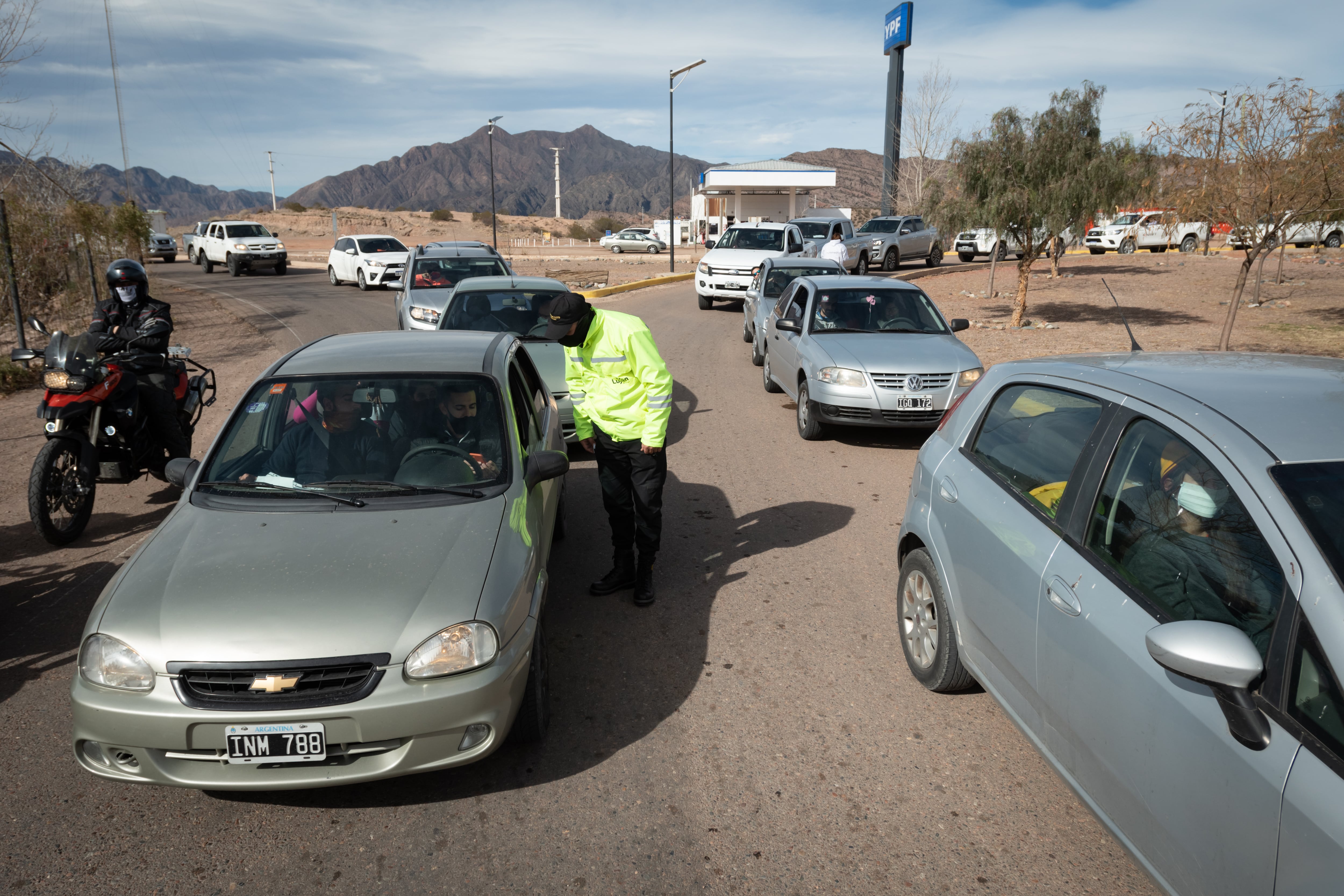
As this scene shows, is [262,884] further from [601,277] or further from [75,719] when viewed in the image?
[601,277]

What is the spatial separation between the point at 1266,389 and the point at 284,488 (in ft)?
12.9

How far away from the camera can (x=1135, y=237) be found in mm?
33875

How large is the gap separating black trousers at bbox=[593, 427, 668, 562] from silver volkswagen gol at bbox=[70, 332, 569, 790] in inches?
30.2

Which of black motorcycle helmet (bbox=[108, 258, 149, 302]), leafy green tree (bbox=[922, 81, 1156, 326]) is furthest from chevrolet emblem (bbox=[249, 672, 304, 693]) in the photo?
leafy green tree (bbox=[922, 81, 1156, 326])

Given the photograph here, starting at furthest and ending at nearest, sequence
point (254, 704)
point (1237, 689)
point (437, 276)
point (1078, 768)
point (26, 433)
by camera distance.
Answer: point (437, 276)
point (26, 433)
point (254, 704)
point (1078, 768)
point (1237, 689)

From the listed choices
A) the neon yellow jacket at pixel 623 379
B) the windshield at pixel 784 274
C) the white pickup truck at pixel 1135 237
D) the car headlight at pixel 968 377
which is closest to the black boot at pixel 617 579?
the neon yellow jacket at pixel 623 379

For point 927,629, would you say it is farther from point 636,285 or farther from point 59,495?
point 636,285

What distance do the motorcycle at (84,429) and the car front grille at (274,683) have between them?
375 cm

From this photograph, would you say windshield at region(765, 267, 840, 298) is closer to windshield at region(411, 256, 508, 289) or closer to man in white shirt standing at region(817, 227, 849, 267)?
man in white shirt standing at region(817, 227, 849, 267)

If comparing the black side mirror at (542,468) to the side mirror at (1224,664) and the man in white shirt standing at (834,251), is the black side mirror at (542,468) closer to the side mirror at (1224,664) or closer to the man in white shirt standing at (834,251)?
the side mirror at (1224,664)

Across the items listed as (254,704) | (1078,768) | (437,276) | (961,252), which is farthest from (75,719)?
(961,252)

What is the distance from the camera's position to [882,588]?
211 inches

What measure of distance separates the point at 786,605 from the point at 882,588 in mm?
688

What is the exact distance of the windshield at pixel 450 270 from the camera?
14.2 m
